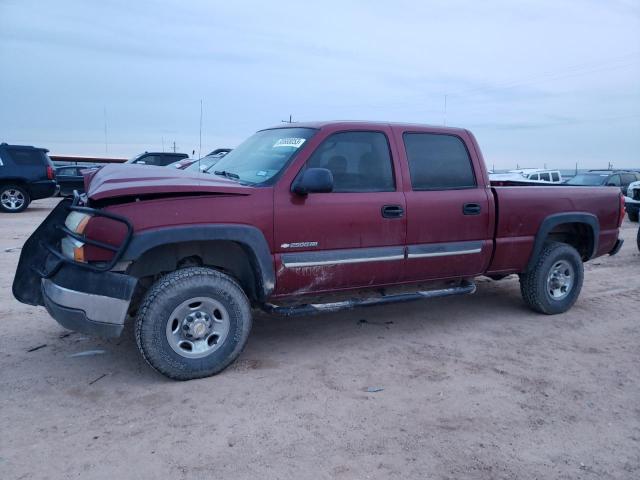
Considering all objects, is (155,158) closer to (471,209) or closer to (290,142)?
(290,142)

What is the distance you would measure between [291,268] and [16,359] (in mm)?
2294

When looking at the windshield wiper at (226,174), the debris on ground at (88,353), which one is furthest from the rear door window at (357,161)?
the debris on ground at (88,353)

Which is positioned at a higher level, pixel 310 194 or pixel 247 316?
pixel 310 194

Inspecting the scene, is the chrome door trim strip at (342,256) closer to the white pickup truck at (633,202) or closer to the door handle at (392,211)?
the door handle at (392,211)

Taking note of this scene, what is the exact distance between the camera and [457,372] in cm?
432

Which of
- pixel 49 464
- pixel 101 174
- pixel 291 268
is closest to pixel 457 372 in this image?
pixel 291 268

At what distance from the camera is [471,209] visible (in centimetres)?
519

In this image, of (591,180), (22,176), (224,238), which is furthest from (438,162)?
(591,180)

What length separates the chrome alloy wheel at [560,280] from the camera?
5957 millimetres

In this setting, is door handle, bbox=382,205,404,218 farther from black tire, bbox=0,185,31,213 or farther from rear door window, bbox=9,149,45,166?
black tire, bbox=0,185,31,213

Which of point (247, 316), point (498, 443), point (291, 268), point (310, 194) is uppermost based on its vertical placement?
point (310, 194)

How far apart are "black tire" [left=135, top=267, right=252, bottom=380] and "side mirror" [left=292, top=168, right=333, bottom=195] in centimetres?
92

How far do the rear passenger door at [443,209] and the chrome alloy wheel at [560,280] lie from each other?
1.04m

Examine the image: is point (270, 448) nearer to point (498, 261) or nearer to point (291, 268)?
point (291, 268)
